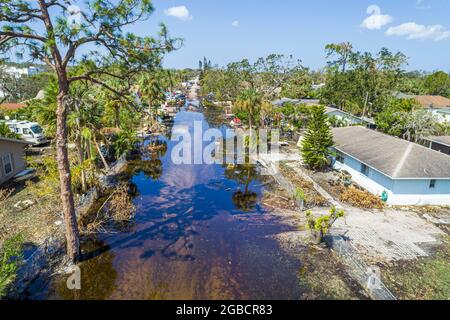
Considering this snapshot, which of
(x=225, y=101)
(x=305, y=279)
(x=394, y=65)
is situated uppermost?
(x=394, y=65)

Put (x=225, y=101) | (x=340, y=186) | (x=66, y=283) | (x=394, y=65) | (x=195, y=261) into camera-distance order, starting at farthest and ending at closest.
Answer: (x=225, y=101) → (x=394, y=65) → (x=340, y=186) → (x=195, y=261) → (x=66, y=283)

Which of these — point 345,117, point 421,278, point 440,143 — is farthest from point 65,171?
point 345,117

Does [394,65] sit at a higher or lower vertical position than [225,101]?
higher

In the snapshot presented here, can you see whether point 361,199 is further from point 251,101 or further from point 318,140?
point 251,101

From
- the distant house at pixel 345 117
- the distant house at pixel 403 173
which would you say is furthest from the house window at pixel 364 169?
the distant house at pixel 345 117
